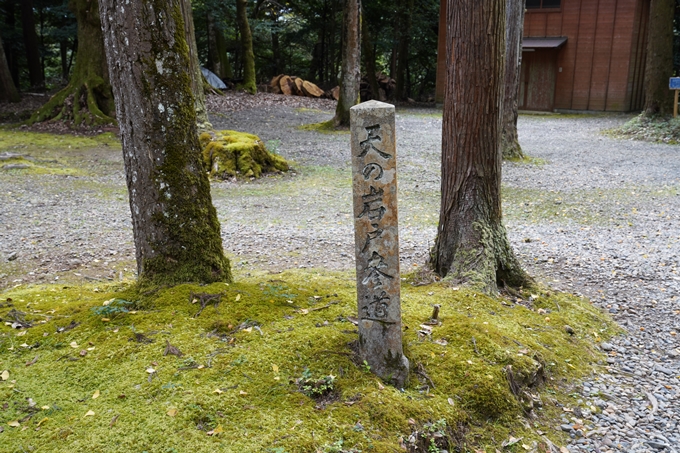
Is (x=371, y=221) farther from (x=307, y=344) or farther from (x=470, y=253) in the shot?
(x=470, y=253)

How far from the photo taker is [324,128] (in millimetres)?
15750

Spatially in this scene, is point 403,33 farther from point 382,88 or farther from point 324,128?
point 324,128

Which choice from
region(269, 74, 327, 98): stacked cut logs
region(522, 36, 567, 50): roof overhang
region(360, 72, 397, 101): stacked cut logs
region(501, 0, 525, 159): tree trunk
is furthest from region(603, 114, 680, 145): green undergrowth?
region(269, 74, 327, 98): stacked cut logs

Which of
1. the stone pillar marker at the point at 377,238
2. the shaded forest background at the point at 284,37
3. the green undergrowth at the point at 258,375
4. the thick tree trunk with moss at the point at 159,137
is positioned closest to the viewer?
the green undergrowth at the point at 258,375

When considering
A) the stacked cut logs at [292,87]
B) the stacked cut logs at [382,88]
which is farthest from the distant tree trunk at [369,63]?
the stacked cut logs at [292,87]

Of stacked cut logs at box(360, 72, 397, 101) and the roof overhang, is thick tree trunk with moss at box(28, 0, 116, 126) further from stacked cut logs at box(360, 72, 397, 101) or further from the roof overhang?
the roof overhang

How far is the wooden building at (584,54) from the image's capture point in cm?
2089

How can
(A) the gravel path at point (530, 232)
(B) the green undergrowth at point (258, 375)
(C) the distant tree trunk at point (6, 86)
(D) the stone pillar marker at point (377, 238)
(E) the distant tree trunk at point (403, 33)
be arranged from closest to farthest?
(B) the green undergrowth at point (258, 375) < (D) the stone pillar marker at point (377, 238) < (A) the gravel path at point (530, 232) < (C) the distant tree trunk at point (6, 86) < (E) the distant tree trunk at point (403, 33)

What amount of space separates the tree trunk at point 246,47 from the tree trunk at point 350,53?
6940 millimetres

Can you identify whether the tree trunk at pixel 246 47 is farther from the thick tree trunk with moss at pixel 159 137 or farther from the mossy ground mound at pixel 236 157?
the thick tree trunk with moss at pixel 159 137

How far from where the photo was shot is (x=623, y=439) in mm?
3211

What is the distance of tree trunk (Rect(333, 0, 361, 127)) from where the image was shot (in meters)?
14.1

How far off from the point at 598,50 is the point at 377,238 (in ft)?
72.3

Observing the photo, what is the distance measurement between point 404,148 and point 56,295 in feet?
33.0
